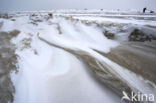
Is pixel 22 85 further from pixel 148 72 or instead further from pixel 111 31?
pixel 111 31

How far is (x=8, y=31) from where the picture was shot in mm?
2842

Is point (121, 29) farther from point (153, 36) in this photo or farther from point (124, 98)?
point (124, 98)

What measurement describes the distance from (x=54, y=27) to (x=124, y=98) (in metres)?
3.25

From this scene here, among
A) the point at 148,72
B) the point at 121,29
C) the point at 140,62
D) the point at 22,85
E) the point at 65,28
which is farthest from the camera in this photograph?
the point at 65,28

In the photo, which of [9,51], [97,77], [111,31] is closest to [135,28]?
[111,31]

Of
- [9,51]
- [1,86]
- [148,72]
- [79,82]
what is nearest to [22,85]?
[1,86]

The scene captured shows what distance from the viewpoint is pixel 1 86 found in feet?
3.65

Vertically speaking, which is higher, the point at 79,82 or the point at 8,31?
the point at 8,31

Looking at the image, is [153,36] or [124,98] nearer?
[124,98]

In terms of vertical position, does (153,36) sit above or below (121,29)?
below

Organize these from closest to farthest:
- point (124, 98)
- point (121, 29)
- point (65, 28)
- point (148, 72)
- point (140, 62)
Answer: point (124, 98), point (148, 72), point (140, 62), point (121, 29), point (65, 28)

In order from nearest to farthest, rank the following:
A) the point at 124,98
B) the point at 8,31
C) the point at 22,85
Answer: the point at 124,98, the point at 22,85, the point at 8,31

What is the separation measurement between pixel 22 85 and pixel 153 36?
2821mm

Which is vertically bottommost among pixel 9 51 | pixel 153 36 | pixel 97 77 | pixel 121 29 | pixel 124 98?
pixel 124 98
